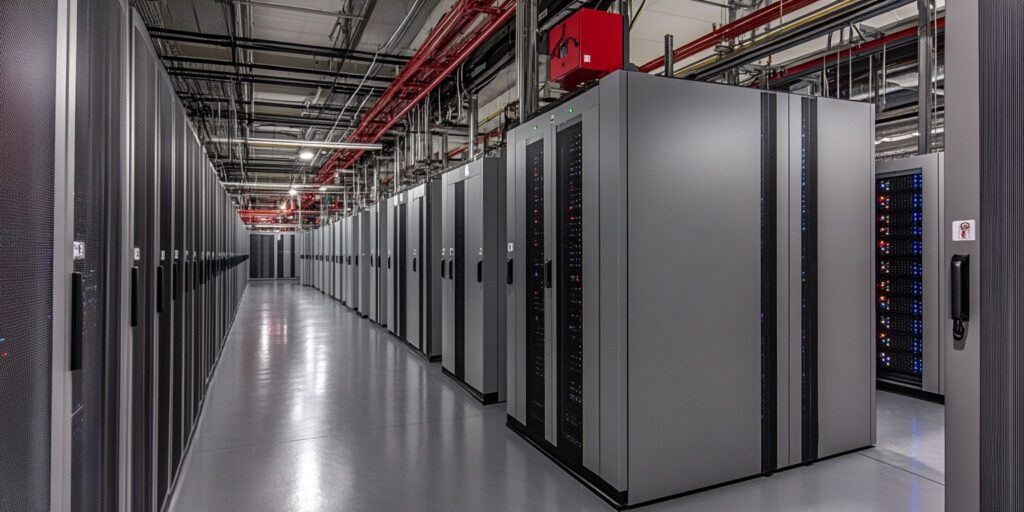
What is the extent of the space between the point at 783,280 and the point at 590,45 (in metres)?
1.91

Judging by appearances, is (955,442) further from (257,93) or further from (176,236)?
(257,93)

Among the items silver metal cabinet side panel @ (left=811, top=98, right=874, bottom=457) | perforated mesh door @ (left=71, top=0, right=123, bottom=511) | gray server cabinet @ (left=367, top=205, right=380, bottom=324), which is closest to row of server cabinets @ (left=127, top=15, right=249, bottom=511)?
perforated mesh door @ (left=71, top=0, right=123, bottom=511)

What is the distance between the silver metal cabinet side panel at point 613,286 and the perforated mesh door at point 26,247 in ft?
7.42

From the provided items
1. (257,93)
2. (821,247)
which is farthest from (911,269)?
(257,93)

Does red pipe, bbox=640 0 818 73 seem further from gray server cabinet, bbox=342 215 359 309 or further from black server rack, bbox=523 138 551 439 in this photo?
gray server cabinet, bbox=342 215 359 309

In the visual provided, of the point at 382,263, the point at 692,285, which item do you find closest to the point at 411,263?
Answer: the point at 382,263

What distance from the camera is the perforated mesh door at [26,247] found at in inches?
38.9

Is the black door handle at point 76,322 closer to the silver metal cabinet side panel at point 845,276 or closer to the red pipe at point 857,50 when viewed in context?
the silver metal cabinet side panel at point 845,276

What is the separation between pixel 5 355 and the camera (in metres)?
0.98

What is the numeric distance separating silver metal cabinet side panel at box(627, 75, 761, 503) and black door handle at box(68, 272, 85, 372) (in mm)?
2279

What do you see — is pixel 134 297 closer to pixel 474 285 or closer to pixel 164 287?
pixel 164 287

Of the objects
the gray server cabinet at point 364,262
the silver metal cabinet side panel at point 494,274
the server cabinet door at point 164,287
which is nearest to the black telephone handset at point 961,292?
the server cabinet door at point 164,287

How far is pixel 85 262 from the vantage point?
1.44m

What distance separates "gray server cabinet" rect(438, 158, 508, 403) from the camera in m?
4.78
